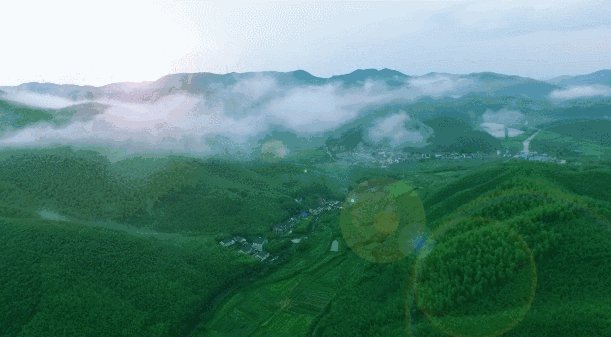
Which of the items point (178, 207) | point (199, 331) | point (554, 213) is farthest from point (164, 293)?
point (554, 213)

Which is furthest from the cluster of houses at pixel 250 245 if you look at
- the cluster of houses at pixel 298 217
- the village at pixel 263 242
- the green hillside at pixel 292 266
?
the cluster of houses at pixel 298 217

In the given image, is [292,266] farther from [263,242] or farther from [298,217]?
[298,217]

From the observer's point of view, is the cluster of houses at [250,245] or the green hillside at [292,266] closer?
the green hillside at [292,266]

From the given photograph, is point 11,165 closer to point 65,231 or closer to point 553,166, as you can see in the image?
point 65,231

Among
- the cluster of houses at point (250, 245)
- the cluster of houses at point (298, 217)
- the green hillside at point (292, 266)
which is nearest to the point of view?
the green hillside at point (292, 266)

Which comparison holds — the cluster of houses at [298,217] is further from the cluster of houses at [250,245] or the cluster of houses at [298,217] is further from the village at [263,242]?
the cluster of houses at [250,245]

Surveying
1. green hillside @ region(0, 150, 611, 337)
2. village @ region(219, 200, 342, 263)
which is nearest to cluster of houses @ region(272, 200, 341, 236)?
village @ region(219, 200, 342, 263)

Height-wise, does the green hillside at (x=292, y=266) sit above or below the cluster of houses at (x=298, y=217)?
above

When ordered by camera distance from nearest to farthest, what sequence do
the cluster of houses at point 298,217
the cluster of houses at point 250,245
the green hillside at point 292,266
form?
the green hillside at point 292,266, the cluster of houses at point 250,245, the cluster of houses at point 298,217
